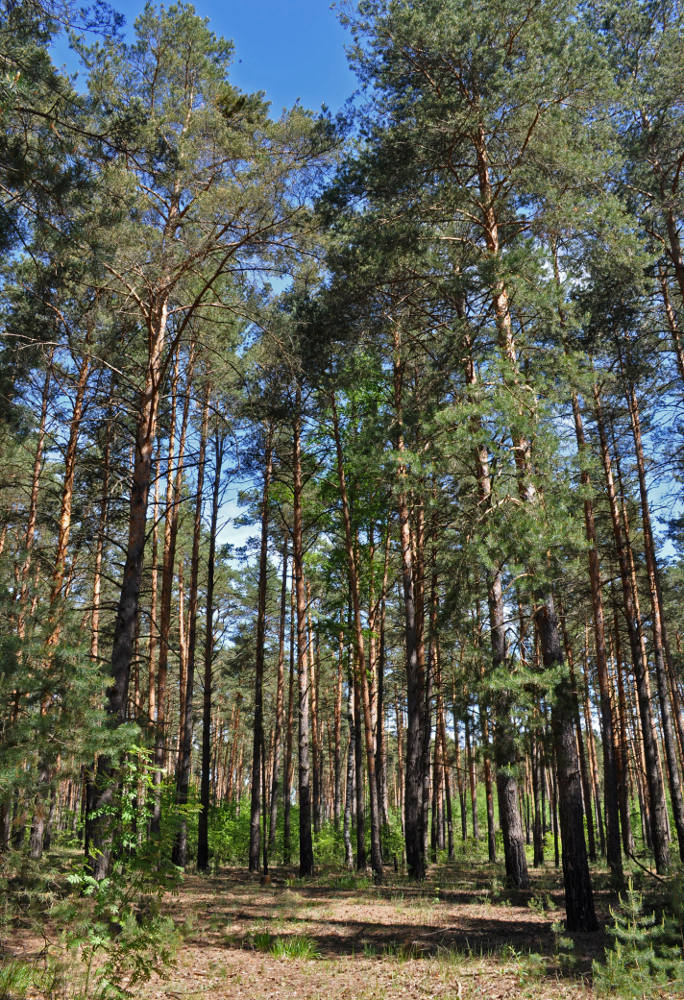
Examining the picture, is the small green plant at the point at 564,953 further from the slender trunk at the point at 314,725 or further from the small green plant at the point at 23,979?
the slender trunk at the point at 314,725

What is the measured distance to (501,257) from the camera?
823cm

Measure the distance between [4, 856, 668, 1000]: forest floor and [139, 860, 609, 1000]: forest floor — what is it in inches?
0.5

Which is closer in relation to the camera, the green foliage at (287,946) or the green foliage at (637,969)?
the green foliage at (637,969)

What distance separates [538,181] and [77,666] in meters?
8.09

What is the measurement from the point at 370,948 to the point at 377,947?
0.63ft

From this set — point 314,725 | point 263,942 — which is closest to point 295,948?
point 263,942

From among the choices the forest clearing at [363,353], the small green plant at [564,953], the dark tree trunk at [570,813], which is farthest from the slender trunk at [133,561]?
the dark tree trunk at [570,813]

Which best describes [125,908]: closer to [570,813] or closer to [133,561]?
[133,561]

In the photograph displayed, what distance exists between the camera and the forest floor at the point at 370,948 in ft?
18.5

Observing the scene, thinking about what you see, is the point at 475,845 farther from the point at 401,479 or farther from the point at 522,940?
the point at 401,479

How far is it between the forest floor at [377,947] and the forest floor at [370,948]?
1 cm

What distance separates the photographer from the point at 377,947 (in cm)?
722

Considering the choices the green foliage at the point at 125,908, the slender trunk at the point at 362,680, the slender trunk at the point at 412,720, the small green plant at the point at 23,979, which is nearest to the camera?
the green foliage at the point at 125,908

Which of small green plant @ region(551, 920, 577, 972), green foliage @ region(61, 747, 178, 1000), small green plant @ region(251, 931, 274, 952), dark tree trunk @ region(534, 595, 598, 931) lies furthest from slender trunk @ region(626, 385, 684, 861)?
green foliage @ region(61, 747, 178, 1000)
